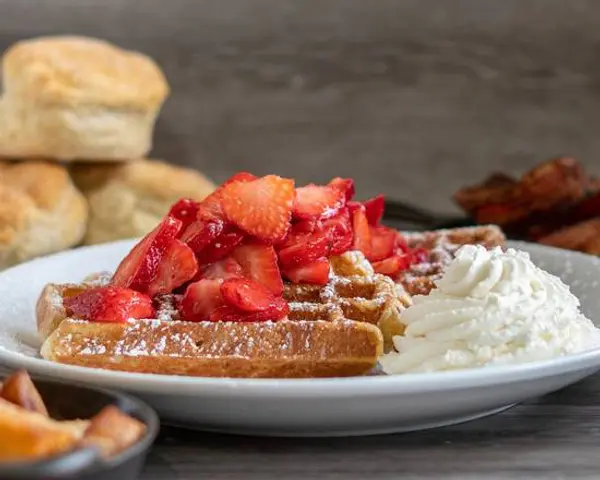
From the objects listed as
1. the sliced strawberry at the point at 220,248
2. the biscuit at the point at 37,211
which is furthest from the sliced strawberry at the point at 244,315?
the biscuit at the point at 37,211

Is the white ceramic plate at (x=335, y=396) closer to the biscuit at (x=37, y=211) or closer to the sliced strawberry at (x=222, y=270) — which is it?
the sliced strawberry at (x=222, y=270)

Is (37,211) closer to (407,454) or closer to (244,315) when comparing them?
(244,315)

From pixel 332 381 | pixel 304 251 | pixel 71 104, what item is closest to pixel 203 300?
pixel 304 251

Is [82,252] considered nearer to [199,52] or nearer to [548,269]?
[548,269]

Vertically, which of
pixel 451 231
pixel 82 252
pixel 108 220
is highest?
pixel 451 231

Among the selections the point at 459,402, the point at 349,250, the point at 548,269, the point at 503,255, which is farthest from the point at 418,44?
the point at 459,402
